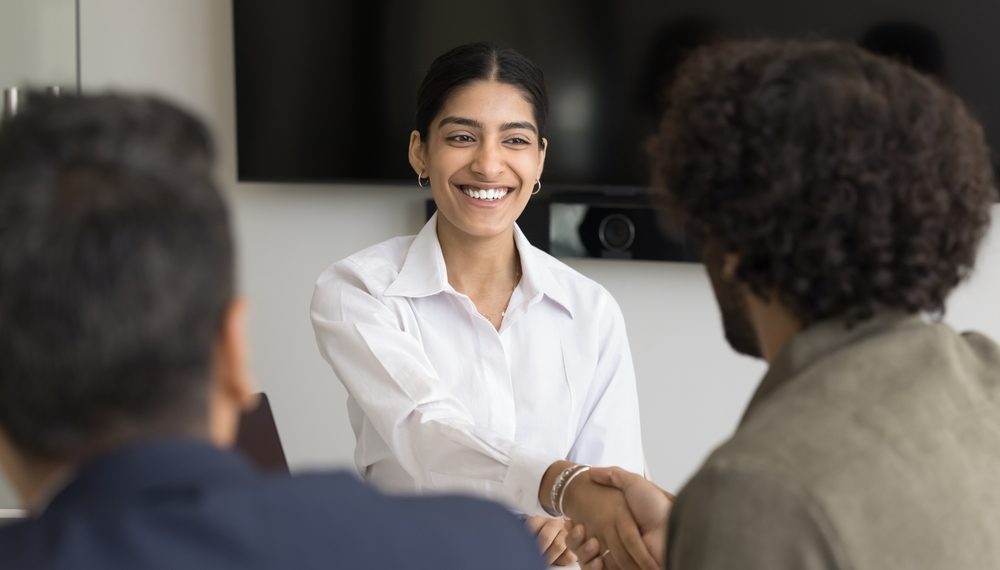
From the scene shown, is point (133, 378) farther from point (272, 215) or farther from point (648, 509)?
point (272, 215)

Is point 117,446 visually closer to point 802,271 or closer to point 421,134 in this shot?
point 802,271

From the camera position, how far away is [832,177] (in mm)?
1104

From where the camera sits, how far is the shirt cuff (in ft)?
6.31

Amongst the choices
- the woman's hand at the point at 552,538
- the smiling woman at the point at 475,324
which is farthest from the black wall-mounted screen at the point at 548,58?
the woman's hand at the point at 552,538

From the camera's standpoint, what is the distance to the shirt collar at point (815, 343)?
44.2 inches

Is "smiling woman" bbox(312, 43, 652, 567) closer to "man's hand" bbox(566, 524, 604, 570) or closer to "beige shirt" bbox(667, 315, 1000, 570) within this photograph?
"man's hand" bbox(566, 524, 604, 570)

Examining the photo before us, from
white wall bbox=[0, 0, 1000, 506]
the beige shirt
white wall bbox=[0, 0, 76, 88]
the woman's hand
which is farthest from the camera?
white wall bbox=[0, 0, 1000, 506]

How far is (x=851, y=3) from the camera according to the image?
3039 mm

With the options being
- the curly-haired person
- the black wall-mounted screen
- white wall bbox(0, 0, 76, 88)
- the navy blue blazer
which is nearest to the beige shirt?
the curly-haired person

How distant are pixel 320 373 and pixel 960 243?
109 inches

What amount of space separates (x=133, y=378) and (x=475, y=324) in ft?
5.15

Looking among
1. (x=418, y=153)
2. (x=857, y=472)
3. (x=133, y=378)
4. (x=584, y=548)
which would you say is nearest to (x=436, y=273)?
(x=418, y=153)

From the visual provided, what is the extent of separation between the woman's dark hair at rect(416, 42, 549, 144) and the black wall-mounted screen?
866 millimetres

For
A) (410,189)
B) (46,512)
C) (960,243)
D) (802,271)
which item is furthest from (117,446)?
(410,189)
